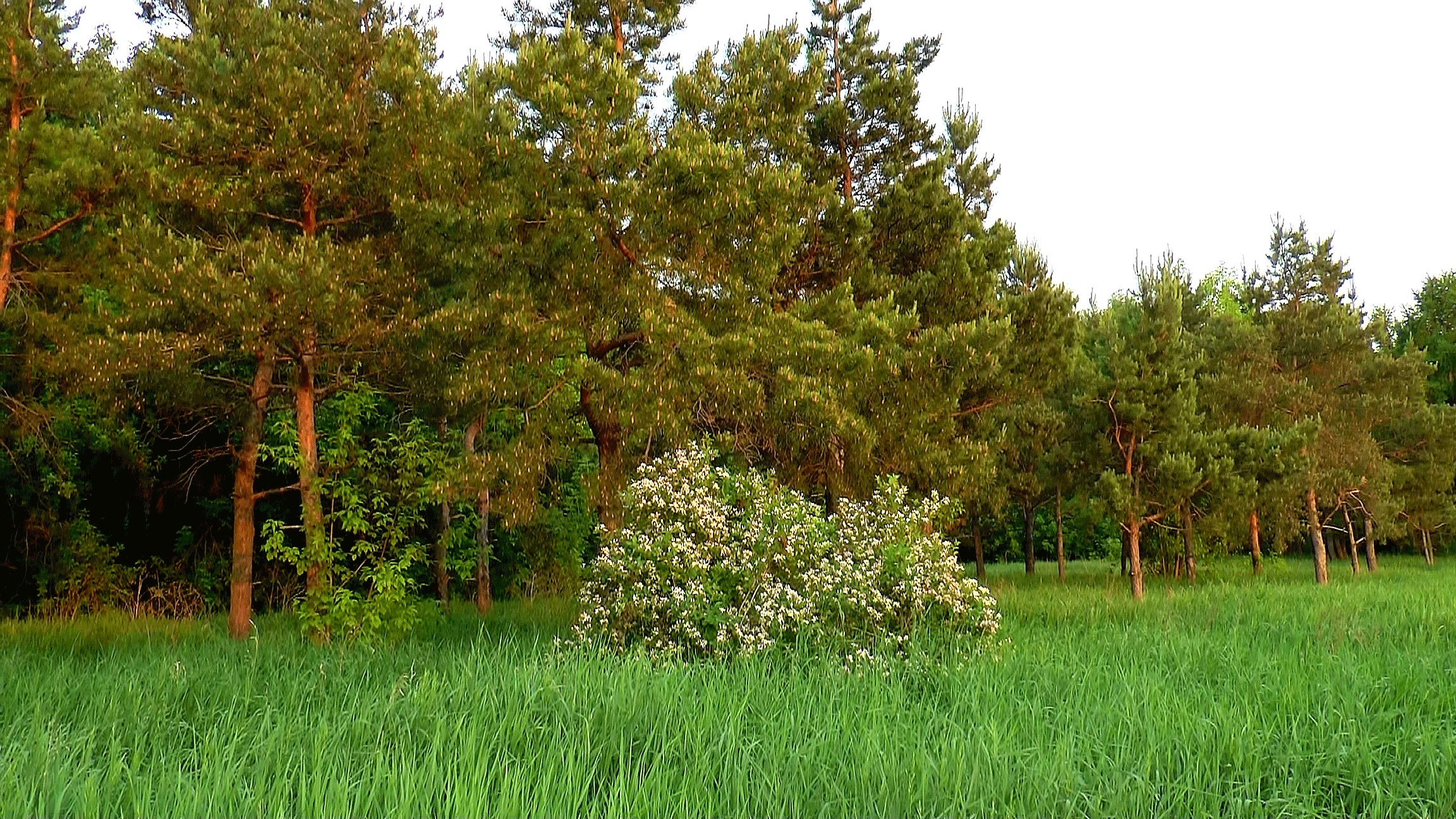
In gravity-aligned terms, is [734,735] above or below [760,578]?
below

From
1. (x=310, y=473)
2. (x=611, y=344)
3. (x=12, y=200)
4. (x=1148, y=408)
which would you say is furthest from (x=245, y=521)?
(x=1148, y=408)

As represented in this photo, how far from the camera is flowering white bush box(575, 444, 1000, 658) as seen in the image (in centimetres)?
803

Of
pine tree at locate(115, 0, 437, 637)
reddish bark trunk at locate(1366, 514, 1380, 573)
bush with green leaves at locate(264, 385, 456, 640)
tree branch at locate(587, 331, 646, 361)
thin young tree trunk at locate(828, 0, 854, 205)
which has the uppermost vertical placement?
thin young tree trunk at locate(828, 0, 854, 205)

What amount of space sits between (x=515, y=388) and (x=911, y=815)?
712cm

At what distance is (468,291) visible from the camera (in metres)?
10.2

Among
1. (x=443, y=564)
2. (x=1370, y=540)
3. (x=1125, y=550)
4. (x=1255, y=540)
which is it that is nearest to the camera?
(x=443, y=564)

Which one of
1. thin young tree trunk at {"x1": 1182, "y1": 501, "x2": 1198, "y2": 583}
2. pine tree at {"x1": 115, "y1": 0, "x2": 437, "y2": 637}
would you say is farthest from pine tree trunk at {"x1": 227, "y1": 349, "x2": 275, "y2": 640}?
thin young tree trunk at {"x1": 1182, "y1": 501, "x2": 1198, "y2": 583}

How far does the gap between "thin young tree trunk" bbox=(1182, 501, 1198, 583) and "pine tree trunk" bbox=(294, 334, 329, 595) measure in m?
16.7

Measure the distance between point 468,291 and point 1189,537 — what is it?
18.0 meters

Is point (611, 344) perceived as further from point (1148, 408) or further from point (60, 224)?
point (1148, 408)

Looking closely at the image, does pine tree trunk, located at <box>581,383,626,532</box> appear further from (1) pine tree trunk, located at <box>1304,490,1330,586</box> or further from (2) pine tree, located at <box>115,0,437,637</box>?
(1) pine tree trunk, located at <box>1304,490,1330,586</box>

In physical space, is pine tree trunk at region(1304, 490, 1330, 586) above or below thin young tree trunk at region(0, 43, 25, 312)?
below

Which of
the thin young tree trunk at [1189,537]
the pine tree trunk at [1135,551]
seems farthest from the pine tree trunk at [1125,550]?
the pine tree trunk at [1135,551]

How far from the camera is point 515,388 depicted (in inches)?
391
